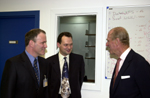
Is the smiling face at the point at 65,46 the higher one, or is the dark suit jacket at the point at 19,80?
the smiling face at the point at 65,46

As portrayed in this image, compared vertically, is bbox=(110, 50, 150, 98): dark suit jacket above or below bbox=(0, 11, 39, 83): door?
below

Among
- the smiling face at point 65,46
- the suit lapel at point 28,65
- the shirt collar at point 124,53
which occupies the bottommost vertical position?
the suit lapel at point 28,65

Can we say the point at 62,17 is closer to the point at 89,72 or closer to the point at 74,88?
the point at 89,72

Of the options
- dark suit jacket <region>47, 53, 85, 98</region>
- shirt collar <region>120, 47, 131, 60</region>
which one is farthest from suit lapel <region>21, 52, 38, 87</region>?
shirt collar <region>120, 47, 131, 60</region>

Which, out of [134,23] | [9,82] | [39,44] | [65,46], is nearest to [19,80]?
[9,82]

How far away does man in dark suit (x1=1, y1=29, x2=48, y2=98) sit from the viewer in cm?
145

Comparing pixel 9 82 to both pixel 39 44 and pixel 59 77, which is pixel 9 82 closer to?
pixel 39 44

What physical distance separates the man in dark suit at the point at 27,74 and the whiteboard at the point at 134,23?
130cm

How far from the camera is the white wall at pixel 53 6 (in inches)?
102

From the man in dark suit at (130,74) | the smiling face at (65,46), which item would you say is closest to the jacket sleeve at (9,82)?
the smiling face at (65,46)

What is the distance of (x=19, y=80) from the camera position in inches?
58.4

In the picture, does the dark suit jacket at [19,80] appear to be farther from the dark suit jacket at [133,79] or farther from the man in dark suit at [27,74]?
the dark suit jacket at [133,79]

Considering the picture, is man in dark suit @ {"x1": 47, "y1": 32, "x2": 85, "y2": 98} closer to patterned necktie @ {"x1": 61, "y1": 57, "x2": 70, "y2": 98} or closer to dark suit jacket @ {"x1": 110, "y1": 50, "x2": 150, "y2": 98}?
patterned necktie @ {"x1": 61, "y1": 57, "x2": 70, "y2": 98}

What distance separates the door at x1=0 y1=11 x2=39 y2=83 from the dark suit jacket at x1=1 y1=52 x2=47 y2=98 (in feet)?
5.43
